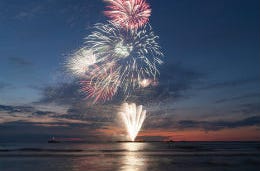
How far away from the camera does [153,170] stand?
136 feet

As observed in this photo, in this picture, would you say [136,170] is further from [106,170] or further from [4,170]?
[4,170]

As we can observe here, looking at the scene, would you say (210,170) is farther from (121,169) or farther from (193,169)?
(121,169)

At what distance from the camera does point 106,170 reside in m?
41.0

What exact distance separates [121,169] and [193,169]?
9707 mm

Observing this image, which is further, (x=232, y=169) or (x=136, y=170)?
(x=232, y=169)

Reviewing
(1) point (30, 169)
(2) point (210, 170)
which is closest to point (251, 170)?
(2) point (210, 170)

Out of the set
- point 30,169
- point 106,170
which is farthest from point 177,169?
point 30,169

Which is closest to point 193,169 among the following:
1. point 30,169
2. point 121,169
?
point 121,169

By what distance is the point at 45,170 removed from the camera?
136ft

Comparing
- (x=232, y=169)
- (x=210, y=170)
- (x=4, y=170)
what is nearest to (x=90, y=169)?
(x=4, y=170)

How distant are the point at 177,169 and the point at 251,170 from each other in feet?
32.7

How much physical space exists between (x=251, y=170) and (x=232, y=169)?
8.00 ft

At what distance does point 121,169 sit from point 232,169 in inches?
603

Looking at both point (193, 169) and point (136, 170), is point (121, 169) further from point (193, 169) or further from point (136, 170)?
point (193, 169)
